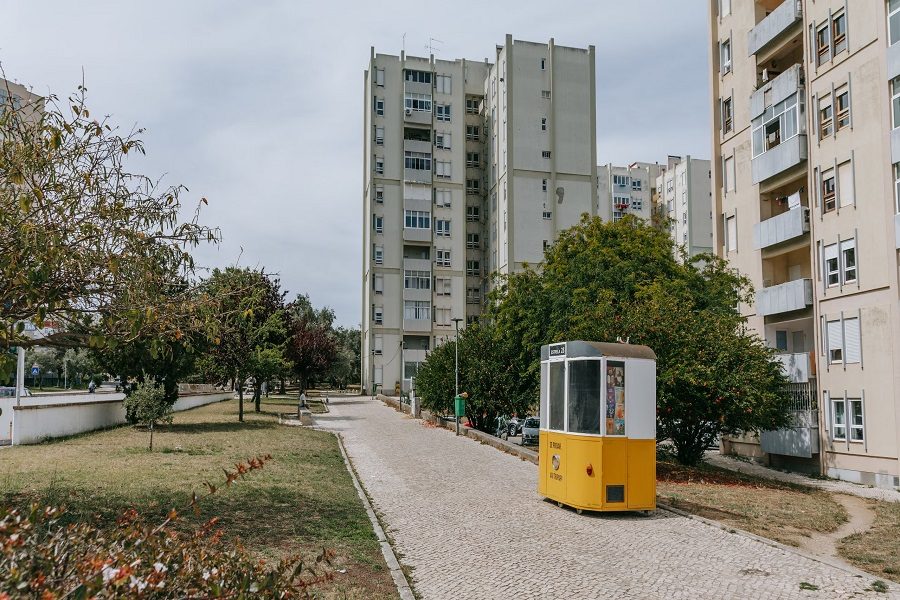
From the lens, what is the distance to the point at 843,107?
25688mm

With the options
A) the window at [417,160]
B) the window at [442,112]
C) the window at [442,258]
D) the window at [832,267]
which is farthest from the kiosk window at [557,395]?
the window at [442,112]

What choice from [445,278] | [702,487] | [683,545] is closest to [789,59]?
[702,487]

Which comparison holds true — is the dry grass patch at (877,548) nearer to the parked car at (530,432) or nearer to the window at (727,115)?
the parked car at (530,432)

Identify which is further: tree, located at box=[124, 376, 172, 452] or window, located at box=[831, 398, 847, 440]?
window, located at box=[831, 398, 847, 440]

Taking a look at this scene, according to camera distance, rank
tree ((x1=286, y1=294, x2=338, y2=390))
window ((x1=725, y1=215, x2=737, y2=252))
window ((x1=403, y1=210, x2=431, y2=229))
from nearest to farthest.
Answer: window ((x1=725, y1=215, x2=737, y2=252)) → tree ((x1=286, y1=294, x2=338, y2=390)) → window ((x1=403, y1=210, x2=431, y2=229))

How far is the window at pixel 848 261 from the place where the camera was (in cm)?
2497

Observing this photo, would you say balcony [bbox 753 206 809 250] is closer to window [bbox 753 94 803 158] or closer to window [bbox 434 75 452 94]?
window [bbox 753 94 803 158]

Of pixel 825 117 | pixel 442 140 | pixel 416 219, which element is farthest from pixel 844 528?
pixel 442 140

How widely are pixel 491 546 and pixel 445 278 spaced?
64878 millimetres

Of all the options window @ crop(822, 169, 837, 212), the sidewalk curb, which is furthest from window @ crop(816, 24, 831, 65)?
the sidewalk curb

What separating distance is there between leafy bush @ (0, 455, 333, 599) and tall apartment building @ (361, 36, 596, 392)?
66.0 m

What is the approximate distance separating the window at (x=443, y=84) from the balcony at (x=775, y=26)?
47501 mm

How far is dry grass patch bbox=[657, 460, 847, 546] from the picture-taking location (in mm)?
13148

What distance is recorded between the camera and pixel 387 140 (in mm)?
74375
